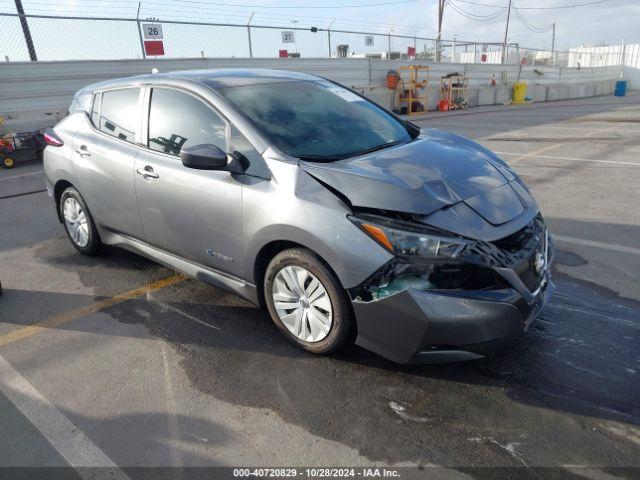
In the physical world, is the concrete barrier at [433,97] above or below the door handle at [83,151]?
below

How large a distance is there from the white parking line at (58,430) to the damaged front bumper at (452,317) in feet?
4.66

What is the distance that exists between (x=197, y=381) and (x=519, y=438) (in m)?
1.77

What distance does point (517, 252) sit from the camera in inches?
105

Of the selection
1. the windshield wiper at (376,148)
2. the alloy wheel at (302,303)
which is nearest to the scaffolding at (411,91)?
the windshield wiper at (376,148)

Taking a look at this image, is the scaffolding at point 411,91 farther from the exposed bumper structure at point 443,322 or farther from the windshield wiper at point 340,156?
the exposed bumper structure at point 443,322

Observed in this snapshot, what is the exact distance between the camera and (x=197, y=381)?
286cm

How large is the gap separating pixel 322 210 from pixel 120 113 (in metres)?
2.32

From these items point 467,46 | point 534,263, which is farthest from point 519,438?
point 467,46

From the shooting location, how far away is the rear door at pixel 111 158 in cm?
384

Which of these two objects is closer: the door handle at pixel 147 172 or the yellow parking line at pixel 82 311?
the yellow parking line at pixel 82 311

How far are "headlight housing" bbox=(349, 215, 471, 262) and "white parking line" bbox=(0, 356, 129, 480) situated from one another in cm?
165

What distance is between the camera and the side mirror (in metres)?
2.97

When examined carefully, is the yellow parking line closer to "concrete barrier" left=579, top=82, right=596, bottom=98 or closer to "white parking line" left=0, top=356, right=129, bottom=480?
"white parking line" left=0, top=356, right=129, bottom=480

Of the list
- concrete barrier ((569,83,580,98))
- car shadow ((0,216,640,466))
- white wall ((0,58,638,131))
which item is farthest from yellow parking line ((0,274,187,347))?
concrete barrier ((569,83,580,98))
